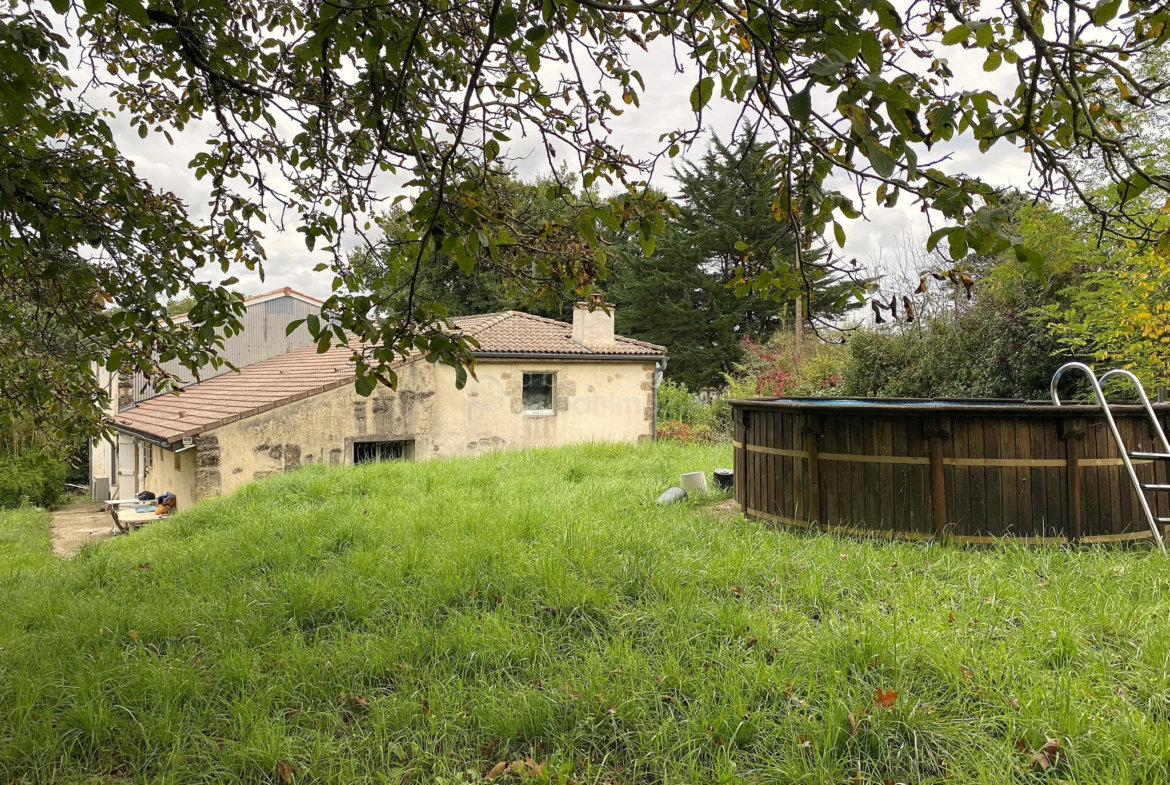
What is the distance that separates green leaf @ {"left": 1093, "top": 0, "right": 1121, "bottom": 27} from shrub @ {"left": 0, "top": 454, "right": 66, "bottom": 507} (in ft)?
82.8

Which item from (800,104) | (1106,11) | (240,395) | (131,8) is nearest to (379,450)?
(240,395)

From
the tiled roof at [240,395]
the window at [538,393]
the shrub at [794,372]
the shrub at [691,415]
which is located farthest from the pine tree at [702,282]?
the tiled roof at [240,395]

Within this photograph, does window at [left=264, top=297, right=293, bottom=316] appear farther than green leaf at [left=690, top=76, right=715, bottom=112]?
Yes

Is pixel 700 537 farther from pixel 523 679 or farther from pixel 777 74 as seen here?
pixel 777 74

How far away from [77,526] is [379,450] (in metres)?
8.94

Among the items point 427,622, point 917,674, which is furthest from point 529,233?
point 917,674

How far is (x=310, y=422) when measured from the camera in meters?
15.1

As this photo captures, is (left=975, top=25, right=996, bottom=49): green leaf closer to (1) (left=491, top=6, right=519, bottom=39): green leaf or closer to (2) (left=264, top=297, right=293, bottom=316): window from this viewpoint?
(1) (left=491, top=6, right=519, bottom=39): green leaf

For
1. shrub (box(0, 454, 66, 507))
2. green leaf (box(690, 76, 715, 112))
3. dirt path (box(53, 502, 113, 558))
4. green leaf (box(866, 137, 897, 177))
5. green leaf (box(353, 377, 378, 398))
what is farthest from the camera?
shrub (box(0, 454, 66, 507))

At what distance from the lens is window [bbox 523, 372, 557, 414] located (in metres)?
18.1

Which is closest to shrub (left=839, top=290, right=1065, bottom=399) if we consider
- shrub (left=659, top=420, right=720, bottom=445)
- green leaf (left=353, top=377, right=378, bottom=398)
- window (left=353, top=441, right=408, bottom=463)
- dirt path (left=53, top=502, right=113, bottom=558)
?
shrub (left=659, top=420, right=720, bottom=445)

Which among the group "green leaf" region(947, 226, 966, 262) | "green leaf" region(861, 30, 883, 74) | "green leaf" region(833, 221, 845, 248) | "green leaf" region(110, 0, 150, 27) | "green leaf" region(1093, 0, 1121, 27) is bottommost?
"green leaf" region(947, 226, 966, 262)

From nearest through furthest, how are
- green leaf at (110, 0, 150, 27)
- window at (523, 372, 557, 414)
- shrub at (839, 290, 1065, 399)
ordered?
1. green leaf at (110, 0, 150, 27)
2. shrub at (839, 290, 1065, 399)
3. window at (523, 372, 557, 414)

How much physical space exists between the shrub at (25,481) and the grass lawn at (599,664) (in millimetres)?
18617
